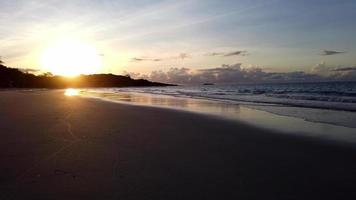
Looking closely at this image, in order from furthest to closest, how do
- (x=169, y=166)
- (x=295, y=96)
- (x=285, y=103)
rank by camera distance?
(x=295, y=96), (x=285, y=103), (x=169, y=166)

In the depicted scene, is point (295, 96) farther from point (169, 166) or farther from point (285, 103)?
point (169, 166)

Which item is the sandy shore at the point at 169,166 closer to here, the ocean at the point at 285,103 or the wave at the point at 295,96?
the ocean at the point at 285,103

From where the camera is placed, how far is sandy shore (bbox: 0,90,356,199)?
5543mm

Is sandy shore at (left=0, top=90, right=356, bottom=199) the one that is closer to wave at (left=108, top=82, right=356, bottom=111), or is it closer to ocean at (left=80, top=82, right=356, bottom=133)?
ocean at (left=80, top=82, right=356, bottom=133)

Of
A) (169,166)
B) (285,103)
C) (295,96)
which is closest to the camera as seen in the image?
(169,166)

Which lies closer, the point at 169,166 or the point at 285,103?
the point at 169,166

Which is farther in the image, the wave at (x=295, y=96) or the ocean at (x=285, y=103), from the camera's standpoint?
the wave at (x=295, y=96)

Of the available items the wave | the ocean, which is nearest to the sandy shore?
the ocean

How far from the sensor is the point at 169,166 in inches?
282

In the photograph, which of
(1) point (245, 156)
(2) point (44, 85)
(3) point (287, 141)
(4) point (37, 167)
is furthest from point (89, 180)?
(2) point (44, 85)

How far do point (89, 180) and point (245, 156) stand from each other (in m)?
3.57

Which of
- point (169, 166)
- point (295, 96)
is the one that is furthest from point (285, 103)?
point (169, 166)

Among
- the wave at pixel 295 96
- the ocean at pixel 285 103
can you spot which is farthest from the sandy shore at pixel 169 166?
the wave at pixel 295 96

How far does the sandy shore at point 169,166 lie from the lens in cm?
554
